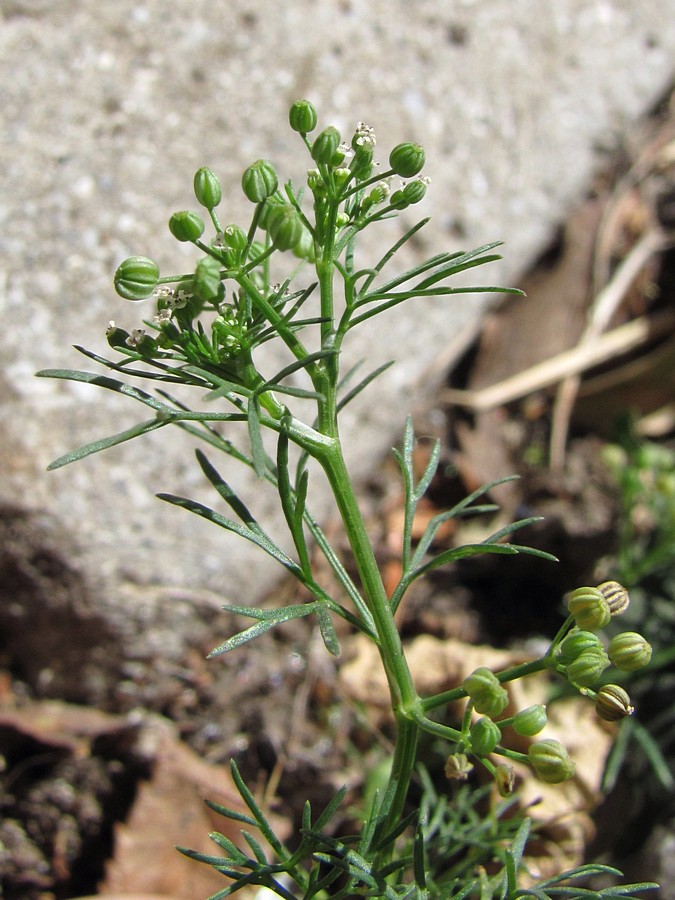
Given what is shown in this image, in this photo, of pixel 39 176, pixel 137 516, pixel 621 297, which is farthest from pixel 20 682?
pixel 621 297

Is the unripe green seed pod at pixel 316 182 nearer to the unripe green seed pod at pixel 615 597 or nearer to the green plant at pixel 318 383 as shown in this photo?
the green plant at pixel 318 383

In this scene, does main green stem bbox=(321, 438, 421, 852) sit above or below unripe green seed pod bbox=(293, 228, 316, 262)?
below

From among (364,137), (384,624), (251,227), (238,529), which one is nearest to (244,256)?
(251,227)

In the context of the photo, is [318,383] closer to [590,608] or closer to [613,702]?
[590,608]

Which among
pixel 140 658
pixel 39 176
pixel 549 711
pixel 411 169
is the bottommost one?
pixel 549 711

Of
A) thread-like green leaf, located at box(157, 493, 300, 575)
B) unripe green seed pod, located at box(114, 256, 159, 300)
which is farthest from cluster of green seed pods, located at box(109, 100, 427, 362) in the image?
thread-like green leaf, located at box(157, 493, 300, 575)

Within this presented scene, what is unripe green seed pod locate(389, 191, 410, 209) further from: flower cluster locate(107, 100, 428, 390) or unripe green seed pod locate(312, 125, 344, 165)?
unripe green seed pod locate(312, 125, 344, 165)

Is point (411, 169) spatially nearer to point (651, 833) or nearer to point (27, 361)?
point (27, 361)
